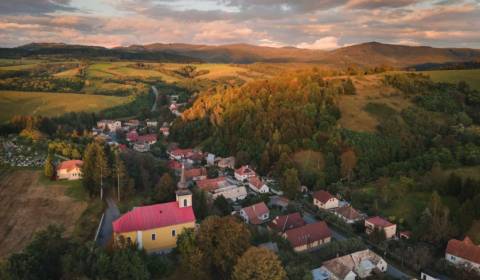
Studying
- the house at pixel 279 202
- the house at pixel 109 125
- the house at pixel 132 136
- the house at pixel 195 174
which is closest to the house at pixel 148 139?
the house at pixel 132 136

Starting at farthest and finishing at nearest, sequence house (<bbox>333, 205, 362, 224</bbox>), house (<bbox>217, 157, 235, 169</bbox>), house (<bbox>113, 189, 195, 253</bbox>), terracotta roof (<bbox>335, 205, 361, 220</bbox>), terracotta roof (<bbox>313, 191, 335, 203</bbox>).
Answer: house (<bbox>217, 157, 235, 169</bbox>) → terracotta roof (<bbox>313, 191, 335, 203</bbox>) → terracotta roof (<bbox>335, 205, 361, 220</bbox>) → house (<bbox>333, 205, 362, 224</bbox>) → house (<bbox>113, 189, 195, 253</bbox>)

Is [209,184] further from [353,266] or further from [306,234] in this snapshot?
[353,266]

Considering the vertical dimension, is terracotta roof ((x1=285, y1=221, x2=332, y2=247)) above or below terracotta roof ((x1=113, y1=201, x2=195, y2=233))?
below

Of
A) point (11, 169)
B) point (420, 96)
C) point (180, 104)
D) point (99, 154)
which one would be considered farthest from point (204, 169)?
point (180, 104)

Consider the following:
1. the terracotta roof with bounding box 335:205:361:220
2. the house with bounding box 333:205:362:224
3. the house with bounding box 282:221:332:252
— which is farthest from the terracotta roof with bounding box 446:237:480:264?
the house with bounding box 282:221:332:252

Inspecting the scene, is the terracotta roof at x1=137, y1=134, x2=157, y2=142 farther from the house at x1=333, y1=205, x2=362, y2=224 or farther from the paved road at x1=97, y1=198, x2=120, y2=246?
the house at x1=333, y1=205, x2=362, y2=224

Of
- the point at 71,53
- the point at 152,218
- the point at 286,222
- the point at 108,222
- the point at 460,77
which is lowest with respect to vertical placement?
the point at 286,222

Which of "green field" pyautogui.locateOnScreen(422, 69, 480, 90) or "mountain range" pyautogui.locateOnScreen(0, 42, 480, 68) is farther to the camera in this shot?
"mountain range" pyautogui.locateOnScreen(0, 42, 480, 68)

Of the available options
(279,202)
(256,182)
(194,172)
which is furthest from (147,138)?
(279,202)
